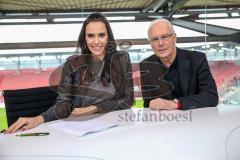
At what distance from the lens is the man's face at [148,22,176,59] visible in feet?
6.65

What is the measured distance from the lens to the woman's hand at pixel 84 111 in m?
1.75

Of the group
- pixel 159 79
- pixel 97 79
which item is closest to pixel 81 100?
pixel 97 79

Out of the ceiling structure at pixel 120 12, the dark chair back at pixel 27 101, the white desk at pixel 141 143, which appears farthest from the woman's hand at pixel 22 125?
the ceiling structure at pixel 120 12

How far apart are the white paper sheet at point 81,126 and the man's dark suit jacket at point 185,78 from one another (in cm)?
67

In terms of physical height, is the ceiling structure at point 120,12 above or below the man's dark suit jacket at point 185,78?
above

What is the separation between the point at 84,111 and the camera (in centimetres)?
177

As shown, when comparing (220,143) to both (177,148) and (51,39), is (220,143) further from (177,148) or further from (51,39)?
(51,39)

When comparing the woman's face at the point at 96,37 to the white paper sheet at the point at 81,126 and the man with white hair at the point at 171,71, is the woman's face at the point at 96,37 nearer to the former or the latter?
the man with white hair at the point at 171,71

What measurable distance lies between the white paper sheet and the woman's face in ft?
2.04

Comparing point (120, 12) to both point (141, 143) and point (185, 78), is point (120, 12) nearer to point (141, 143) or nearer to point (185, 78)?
point (185, 78)

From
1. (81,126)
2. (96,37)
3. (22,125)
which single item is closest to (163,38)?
(96,37)

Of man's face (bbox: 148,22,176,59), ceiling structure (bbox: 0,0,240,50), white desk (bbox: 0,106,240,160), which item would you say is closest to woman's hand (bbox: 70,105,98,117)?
white desk (bbox: 0,106,240,160)

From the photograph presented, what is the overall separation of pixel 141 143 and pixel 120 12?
4878 millimetres

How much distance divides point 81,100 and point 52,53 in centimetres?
321
